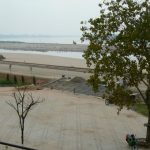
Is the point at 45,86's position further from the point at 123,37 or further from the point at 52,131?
the point at 123,37

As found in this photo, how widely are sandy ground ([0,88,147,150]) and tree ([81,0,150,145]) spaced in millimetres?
3866

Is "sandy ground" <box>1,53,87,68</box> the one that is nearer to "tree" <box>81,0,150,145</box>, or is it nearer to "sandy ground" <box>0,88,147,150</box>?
"sandy ground" <box>0,88,147,150</box>

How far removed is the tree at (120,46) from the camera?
2291 cm

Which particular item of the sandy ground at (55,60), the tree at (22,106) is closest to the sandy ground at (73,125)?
the tree at (22,106)

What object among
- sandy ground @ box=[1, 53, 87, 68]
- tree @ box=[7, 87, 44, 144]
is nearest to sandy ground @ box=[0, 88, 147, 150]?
tree @ box=[7, 87, 44, 144]

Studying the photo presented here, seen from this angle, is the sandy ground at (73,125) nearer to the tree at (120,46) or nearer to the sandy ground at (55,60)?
the tree at (120,46)

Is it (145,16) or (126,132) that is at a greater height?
(145,16)

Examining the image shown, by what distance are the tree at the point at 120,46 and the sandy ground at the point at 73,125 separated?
3866 millimetres

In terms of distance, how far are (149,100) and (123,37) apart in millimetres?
4183

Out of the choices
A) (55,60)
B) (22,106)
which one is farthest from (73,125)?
(55,60)

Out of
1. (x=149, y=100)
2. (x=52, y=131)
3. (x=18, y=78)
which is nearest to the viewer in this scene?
(x=149, y=100)

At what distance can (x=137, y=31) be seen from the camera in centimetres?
2252

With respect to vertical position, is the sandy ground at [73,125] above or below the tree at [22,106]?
below

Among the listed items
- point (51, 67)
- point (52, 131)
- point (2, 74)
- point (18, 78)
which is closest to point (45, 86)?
point (18, 78)
